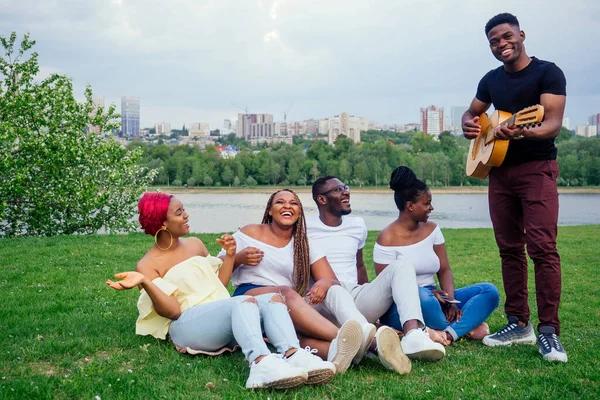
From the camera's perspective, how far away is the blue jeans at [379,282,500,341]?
484cm

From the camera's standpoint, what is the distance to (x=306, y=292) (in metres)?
4.98

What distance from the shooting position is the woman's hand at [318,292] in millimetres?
4504

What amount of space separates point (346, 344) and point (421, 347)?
1.74ft

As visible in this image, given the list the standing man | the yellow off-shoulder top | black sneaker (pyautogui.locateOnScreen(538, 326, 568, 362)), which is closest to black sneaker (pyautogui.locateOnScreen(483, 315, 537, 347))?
the standing man

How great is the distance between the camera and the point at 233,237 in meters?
4.86

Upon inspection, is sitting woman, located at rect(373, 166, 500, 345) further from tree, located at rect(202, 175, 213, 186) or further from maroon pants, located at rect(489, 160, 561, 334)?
tree, located at rect(202, 175, 213, 186)

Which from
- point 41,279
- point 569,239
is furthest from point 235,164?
point 41,279

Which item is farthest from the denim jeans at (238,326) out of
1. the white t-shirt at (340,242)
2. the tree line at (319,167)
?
the tree line at (319,167)

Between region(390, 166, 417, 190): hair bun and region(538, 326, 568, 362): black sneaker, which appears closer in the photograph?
region(538, 326, 568, 362): black sneaker

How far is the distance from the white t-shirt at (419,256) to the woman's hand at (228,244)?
4.11ft

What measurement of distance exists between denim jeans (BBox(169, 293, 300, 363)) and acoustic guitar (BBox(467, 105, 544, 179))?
2.04 metres

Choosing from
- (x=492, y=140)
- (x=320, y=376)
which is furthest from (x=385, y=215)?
(x=320, y=376)

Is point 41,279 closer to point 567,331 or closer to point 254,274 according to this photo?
point 254,274

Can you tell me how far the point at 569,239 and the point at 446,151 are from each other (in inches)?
3266
